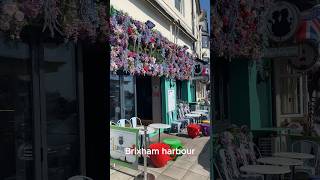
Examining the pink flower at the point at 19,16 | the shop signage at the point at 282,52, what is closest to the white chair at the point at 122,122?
the pink flower at the point at 19,16

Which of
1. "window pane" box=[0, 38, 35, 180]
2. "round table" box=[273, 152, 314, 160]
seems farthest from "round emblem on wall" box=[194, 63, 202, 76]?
"window pane" box=[0, 38, 35, 180]

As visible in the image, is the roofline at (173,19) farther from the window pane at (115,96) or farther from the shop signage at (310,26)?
the shop signage at (310,26)

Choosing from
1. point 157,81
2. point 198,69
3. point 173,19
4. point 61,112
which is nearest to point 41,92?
point 61,112

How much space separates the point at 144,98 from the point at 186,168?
56cm

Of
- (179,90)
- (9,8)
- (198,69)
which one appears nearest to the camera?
(9,8)

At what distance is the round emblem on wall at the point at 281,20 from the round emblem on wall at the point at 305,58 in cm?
15

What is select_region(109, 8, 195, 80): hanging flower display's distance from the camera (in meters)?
2.15

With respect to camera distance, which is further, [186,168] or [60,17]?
[186,168]

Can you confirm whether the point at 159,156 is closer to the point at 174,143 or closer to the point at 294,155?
the point at 174,143

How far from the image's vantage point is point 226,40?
2.46 metres

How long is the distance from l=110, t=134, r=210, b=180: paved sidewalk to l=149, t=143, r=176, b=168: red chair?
1.1 inches

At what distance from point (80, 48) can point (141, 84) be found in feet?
1.39

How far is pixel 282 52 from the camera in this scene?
2.70m

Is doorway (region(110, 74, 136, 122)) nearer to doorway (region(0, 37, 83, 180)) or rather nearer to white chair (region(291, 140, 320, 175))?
doorway (region(0, 37, 83, 180))
